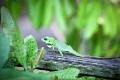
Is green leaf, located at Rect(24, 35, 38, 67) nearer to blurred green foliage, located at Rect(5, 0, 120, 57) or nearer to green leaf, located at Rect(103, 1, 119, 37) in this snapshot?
blurred green foliage, located at Rect(5, 0, 120, 57)

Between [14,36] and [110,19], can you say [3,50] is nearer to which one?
[14,36]

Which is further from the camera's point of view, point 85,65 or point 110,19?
point 110,19

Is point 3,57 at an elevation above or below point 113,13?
below

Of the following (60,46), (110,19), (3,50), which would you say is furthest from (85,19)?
(3,50)

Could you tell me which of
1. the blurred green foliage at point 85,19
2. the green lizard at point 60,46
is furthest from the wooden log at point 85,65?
the blurred green foliage at point 85,19

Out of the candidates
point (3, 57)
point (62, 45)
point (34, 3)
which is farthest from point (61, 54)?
point (34, 3)

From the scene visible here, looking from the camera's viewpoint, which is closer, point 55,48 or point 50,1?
point 55,48

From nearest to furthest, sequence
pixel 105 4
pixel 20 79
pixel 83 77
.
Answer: pixel 20 79 < pixel 83 77 < pixel 105 4

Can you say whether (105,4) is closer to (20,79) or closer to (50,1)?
(50,1)
